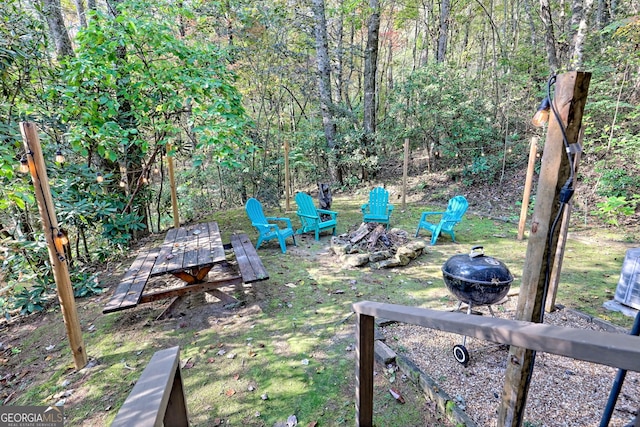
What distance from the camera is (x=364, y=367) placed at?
1.57 meters

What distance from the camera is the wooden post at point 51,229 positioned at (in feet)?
6.73

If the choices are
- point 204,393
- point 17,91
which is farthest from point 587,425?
point 17,91

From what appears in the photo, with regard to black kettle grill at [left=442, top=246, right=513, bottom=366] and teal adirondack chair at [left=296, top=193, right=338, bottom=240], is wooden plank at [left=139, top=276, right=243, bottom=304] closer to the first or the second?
black kettle grill at [left=442, top=246, right=513, bottom=366]

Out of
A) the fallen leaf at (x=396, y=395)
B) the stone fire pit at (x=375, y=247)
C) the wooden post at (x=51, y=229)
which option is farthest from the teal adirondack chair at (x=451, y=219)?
the wooden post at (x=51, y=229)

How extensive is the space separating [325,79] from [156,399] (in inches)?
356

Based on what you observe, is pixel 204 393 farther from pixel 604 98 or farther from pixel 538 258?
pixel 604 98

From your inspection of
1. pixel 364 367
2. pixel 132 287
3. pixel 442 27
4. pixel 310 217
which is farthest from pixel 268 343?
pixel 442 27

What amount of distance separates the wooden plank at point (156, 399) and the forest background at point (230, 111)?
208 centimetres

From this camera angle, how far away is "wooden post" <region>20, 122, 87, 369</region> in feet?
6.73

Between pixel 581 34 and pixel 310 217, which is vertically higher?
pixel 581 34

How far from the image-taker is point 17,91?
350 cm

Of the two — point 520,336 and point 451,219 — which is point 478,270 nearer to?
point 520,336

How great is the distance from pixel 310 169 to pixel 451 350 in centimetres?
871

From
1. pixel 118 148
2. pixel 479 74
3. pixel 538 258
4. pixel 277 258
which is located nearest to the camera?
pixel 538 258
